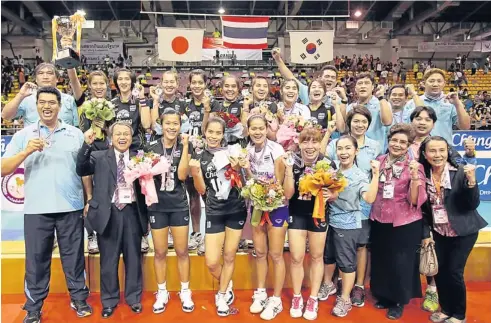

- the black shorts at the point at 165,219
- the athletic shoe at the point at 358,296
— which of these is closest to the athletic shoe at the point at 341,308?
the athletic shoe at the point at 358,296

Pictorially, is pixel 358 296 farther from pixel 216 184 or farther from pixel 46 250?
pixel 46 250

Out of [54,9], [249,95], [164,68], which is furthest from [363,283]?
[54,9]

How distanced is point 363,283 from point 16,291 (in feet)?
10.7

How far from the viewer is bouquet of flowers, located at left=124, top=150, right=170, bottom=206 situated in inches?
121

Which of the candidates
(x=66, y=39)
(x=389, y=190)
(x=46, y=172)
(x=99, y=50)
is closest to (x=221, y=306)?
(x=389, y=190)

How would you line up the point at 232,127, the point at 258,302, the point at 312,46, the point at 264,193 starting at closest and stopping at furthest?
1. the point at 264,193
2. the point at 258,302
3. the point at 232,127
4. the point at 312,46

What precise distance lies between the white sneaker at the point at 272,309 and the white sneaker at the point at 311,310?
0.22 m

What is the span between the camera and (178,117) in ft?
10.6

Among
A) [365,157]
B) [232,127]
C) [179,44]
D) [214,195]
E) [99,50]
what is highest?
[99,50]

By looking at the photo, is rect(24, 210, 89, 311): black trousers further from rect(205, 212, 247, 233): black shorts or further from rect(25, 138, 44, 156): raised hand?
rect(205, 212, 247, 233): black shorts

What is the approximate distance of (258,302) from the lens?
3408mm

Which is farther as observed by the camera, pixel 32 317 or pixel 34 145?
pixel 32 317

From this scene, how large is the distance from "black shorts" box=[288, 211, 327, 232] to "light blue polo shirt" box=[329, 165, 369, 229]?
0.49 ft

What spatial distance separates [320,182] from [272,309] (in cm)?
120
